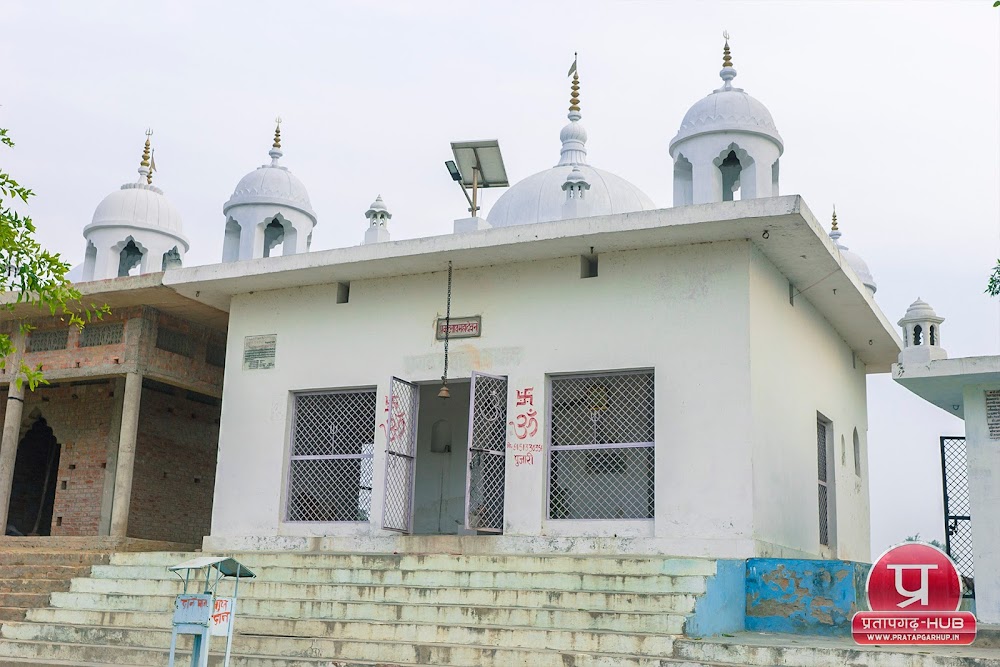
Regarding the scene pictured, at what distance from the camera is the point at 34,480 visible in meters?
18.2

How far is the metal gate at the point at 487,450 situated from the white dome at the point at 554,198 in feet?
18.3

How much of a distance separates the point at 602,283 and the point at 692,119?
4.19 metres

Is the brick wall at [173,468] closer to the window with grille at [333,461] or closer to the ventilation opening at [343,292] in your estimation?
the window with grille at [333,461]

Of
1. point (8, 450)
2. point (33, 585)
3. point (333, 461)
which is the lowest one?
point (33, 585)

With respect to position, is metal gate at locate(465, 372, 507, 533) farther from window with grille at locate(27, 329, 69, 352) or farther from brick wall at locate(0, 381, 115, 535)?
brick wall at locate(0, 381, 115, 535)

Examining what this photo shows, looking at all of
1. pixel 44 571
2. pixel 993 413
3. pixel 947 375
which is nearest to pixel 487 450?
pixel 947 375

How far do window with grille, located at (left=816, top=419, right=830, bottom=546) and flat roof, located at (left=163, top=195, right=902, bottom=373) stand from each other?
1.38 metres

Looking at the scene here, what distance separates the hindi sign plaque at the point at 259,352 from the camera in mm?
12828

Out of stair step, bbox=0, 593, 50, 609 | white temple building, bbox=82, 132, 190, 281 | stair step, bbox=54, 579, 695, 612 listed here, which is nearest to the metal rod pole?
stair step, bbox=54, 579, 695, 612

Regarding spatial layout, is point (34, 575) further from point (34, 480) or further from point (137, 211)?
point (137, 211)

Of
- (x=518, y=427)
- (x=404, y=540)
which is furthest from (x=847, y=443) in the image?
(x=404, y=540)

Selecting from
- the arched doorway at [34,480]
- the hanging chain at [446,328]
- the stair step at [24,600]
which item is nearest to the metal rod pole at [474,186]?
the hanging chain at [446,328]

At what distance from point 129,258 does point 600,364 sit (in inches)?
437

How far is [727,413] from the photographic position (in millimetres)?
10445
